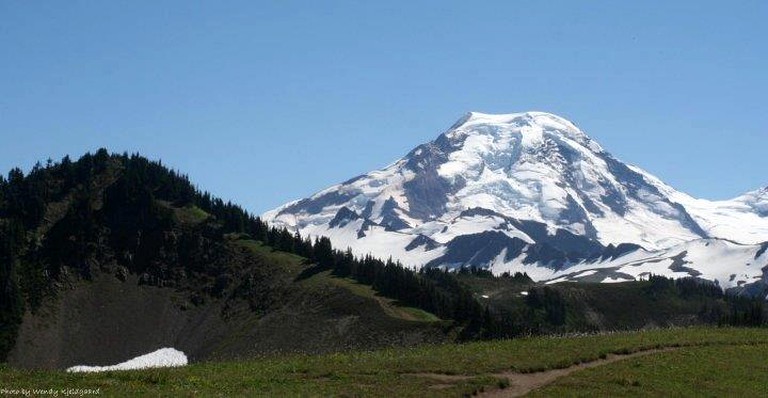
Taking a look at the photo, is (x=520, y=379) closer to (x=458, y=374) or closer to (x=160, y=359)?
(x=458, y=374)

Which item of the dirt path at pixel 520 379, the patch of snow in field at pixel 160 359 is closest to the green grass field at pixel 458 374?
the dirt path at pixel 520 379

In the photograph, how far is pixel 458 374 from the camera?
56438 millimetres

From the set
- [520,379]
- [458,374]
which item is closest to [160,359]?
[458,374]

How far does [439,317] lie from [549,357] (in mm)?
121782

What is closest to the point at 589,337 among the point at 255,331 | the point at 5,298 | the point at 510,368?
the point at 510,368

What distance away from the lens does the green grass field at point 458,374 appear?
165 ft

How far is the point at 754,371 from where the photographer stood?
61.6m

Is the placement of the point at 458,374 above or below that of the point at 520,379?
above

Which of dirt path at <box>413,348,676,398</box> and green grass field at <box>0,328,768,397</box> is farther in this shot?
dirt path at <box>413,348,676,398</box>

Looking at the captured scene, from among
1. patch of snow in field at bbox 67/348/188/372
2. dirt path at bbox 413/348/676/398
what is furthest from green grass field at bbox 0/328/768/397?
patch of snow in field at bbox 67/348/188/372

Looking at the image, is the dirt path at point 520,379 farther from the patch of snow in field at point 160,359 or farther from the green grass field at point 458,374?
the patch of snow in field at point 160,359

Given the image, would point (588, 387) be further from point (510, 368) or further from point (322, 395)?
point (322, 395)

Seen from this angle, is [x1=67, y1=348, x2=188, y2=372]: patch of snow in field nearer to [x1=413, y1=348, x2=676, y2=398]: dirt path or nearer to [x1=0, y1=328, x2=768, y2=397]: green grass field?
[x1=0, y1=328, x2=768, y2=397]: green grass field

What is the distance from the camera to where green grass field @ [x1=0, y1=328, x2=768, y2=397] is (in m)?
50.3
